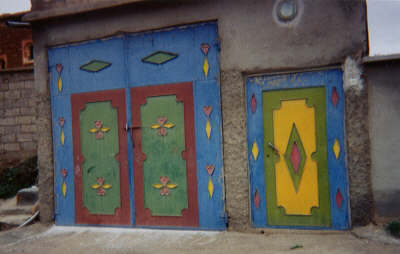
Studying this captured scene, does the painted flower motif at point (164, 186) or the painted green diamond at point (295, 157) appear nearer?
the painted green diamond at point (295, 157)

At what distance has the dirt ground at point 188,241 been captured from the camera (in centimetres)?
396

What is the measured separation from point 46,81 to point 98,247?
2.57m

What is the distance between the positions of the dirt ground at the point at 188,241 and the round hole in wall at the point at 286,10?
2.45m

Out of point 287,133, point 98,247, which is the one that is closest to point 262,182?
point 287,133

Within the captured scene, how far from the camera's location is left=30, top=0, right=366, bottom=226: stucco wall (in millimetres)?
→ 4320

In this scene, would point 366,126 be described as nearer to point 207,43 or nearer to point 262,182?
point 262,182

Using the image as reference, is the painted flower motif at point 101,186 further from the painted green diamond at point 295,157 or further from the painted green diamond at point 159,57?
the painted green diamond at point 295,157

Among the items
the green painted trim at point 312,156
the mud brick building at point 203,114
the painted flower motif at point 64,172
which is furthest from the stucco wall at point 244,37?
the painted flower motif at point 64,172

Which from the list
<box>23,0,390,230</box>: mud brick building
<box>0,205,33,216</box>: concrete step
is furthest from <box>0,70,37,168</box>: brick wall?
<box>23,0,390,230</box>: mud brick building

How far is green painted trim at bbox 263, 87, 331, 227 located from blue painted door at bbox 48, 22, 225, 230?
1.87 feet

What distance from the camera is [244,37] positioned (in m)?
4.68

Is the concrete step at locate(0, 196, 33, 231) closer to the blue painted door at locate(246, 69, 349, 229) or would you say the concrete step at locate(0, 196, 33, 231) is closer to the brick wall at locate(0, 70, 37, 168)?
the brick wall at locate(0, 70, 37, 168)

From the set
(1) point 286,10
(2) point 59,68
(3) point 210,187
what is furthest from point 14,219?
(1) point 286,10

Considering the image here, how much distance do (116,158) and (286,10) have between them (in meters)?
2.87
